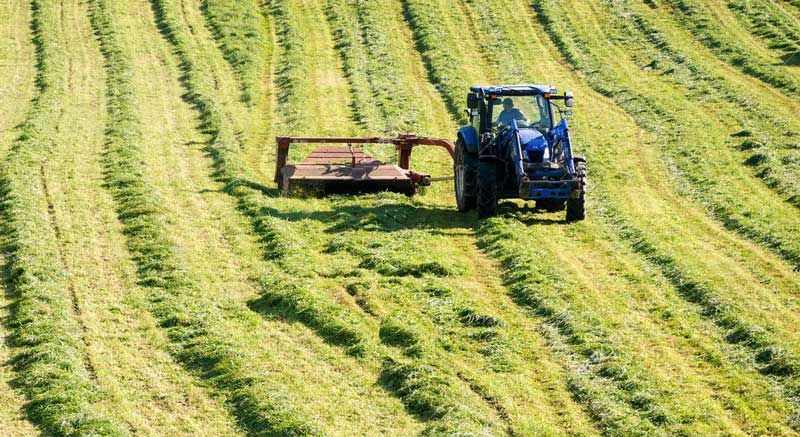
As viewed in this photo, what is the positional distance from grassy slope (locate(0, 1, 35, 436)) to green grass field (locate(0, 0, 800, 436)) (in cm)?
8

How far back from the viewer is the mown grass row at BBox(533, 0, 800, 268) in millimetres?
19141

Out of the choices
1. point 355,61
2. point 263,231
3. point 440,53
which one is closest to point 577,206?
point 263,231

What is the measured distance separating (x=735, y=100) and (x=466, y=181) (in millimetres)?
11825

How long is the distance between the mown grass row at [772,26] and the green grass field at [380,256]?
10.9 inches

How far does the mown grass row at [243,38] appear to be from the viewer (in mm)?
31766

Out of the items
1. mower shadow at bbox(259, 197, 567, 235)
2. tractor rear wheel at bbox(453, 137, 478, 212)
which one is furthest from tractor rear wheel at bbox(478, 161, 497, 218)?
tractor rear wheel at bbox(453, 137, 478, 212)

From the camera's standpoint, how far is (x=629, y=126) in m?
28.0

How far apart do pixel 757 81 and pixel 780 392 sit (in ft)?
67.4

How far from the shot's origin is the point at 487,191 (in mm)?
19609

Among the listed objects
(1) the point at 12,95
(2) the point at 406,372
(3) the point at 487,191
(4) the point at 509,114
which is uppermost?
(4) the point at 509,114

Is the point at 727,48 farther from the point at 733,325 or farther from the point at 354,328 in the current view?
the point at 354,328

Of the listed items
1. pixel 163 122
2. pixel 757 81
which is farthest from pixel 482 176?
pixel 757 81

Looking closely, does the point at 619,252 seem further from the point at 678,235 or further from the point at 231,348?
the point at 231,348

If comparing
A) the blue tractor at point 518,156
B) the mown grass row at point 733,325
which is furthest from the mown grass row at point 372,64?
the mown grass row at point 733,325
